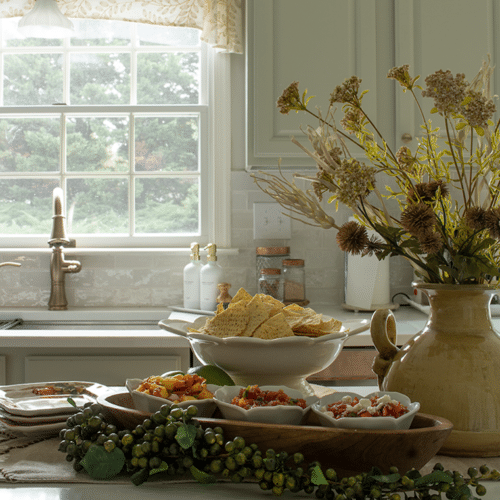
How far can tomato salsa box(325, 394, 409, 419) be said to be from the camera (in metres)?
0.64

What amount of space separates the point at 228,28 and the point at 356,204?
1.95m

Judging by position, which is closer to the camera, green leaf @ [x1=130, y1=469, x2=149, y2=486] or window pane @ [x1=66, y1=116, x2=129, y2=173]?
green leaf @ [x1=130, y1=469, x2=149, y2=486]

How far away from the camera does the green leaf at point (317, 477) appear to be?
565 millimetres

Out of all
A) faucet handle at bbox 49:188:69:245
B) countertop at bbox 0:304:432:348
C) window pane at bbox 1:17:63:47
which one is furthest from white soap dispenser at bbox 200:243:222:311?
window pane at bbox 1:17:63:47

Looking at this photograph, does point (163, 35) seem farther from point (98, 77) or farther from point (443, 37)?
point (443, 37)

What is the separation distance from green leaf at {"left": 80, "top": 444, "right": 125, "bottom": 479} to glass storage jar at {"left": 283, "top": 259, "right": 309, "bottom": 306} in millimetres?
1752

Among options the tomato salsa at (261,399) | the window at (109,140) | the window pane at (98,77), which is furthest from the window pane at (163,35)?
the tomato salsa at (261,399)

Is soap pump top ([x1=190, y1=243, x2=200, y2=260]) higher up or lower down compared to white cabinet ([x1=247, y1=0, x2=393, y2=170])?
lower down

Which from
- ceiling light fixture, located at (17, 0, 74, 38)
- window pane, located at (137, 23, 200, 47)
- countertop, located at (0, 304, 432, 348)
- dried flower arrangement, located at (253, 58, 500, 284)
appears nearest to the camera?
dried flower arrangement, located at (253, 58, 500, 284)

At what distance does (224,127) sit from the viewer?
2582mm

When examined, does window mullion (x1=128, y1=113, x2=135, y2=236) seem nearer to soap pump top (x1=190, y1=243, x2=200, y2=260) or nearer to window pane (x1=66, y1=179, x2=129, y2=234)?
window pane (x1=66, y1=179, x2=129, y2=234)

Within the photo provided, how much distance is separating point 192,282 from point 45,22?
1231 mm

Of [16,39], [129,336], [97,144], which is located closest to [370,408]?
[129,336]

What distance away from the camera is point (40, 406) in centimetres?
87
